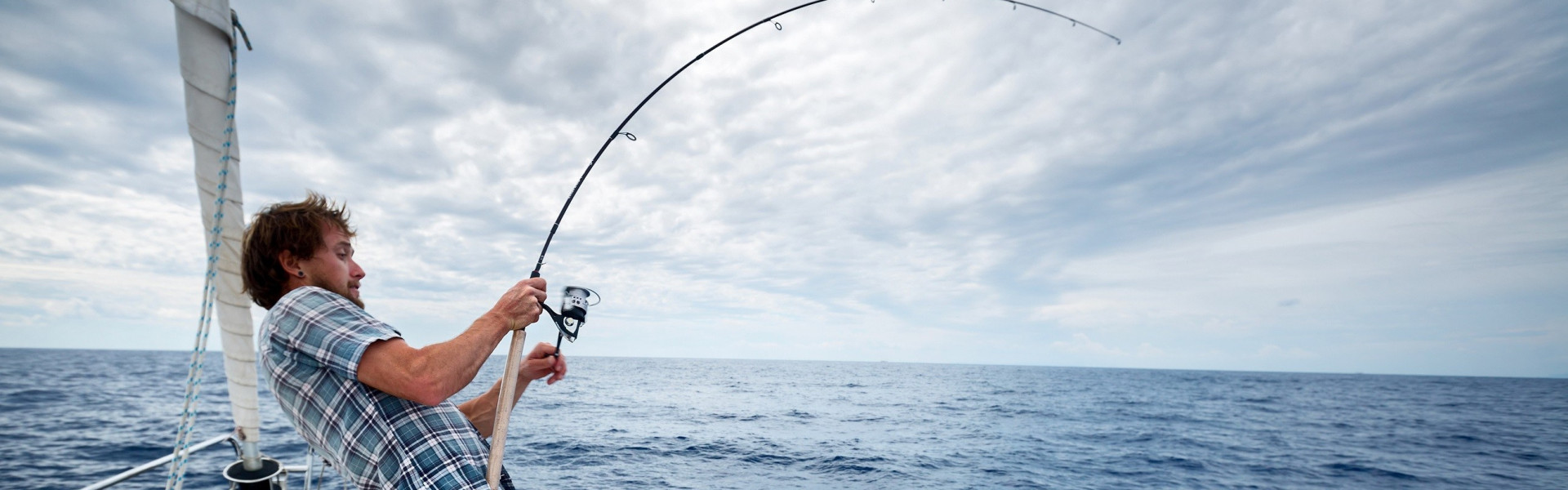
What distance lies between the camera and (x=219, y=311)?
252 centimetres

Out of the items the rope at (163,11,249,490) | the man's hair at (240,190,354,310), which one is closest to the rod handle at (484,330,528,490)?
the man's hair at (240,190,354,310)

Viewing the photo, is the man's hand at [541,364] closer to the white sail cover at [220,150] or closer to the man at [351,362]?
the man at [351,362]

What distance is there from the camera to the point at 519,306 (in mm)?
1704

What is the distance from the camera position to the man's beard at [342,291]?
1.67 metres

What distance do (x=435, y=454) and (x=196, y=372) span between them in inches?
35.8

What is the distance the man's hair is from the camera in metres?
1.65

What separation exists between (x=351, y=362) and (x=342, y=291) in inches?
13.6

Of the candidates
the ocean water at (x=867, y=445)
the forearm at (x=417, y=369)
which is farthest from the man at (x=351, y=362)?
the ocean water at (x=867, y=445)

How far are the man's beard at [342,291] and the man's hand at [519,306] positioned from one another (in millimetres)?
351

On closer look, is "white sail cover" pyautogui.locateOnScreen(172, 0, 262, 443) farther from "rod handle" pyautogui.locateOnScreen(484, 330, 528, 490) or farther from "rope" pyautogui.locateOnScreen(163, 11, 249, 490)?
"rod handle" pyautogui.locateOnScreen(484, 330, 528, 490)

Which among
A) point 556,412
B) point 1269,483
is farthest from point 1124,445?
point 556,412

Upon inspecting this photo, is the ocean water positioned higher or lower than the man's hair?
lower

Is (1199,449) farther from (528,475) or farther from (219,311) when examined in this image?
(219,311)

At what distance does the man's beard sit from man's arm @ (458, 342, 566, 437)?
1.77 feet
